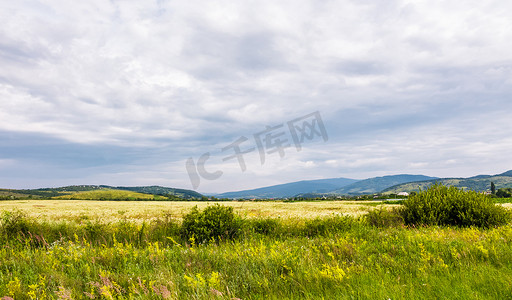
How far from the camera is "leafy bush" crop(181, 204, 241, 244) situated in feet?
33.7

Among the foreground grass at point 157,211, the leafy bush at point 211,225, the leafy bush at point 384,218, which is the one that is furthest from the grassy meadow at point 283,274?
the foreground grass at point 157,211

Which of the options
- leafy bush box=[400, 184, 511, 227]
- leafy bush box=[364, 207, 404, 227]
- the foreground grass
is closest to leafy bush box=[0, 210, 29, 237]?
the foreground grass

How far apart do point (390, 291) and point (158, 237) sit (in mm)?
8779

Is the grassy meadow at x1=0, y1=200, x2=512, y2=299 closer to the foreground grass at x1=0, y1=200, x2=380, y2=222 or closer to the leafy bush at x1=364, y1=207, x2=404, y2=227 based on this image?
the leafy bush at x1=364, y1=207, x2=404, y2=227

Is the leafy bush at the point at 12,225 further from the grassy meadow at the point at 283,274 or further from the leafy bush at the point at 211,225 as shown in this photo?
the leafy bush at the point at 211,225

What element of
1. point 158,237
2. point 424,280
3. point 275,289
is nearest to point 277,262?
point 275,289

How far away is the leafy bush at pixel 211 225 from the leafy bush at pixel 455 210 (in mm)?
7322

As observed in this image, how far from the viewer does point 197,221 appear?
10391 mm

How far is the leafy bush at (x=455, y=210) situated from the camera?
11.2m

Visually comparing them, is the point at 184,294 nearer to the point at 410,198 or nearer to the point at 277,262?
the point at 277,262

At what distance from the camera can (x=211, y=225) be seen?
10.5 m

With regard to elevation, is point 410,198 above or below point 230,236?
above

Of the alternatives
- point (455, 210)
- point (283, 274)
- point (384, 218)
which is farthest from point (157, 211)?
point (283, 274)

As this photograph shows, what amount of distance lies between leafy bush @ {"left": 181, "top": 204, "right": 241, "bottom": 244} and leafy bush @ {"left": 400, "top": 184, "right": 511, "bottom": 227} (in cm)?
732
